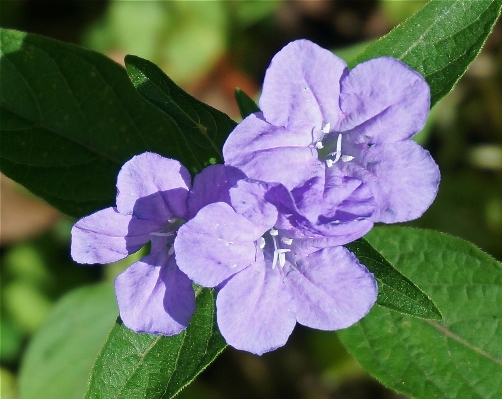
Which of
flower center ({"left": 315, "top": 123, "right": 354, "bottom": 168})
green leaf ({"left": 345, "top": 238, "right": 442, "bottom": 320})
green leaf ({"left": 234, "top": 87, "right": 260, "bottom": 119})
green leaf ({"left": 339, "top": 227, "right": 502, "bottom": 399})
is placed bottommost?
green leaf ({"left": 339, "top": 227, "right": 502, "bottom": 399})

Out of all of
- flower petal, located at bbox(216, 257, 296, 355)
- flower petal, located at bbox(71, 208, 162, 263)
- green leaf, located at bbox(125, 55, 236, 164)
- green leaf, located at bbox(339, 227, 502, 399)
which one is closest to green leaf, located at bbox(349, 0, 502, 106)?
green leaf, located at bbox(125, 55, 236, 164)

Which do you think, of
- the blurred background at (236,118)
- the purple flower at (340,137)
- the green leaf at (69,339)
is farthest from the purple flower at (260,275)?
the blurred background at (236,118)

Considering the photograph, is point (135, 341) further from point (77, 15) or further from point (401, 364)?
point (77, 15)

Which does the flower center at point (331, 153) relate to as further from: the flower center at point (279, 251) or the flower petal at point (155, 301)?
the flower petal at point (155, 301)

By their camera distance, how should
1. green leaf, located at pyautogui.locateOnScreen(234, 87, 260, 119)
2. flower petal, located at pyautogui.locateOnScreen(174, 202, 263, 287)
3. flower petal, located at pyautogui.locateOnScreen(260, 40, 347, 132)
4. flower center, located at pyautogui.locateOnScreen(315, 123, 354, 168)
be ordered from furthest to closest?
green leaf, located at pyautogui.locateOnScreen(234, 87, 260, 119)
flower center, located at pyautogui.locateOnScreen(315, 123, 354, 168)
flower petal, located at pyautogui.locateOnScreen(260, 40, 347, 132)
flower petal, located at pyautogui.locateOnScreen(174, 202, 263, 287)

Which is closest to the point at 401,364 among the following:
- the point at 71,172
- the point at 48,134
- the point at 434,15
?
the point at 434,15

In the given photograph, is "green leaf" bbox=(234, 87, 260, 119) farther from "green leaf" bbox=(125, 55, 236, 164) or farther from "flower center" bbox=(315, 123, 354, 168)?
"flower center" bbox=(315, 123, 354, 168)

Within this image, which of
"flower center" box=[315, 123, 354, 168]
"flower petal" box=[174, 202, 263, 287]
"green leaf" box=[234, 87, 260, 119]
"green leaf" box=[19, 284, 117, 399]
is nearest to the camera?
"flower petal" box=[174, 202, 263, 287]

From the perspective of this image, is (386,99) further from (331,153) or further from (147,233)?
(147,233)
